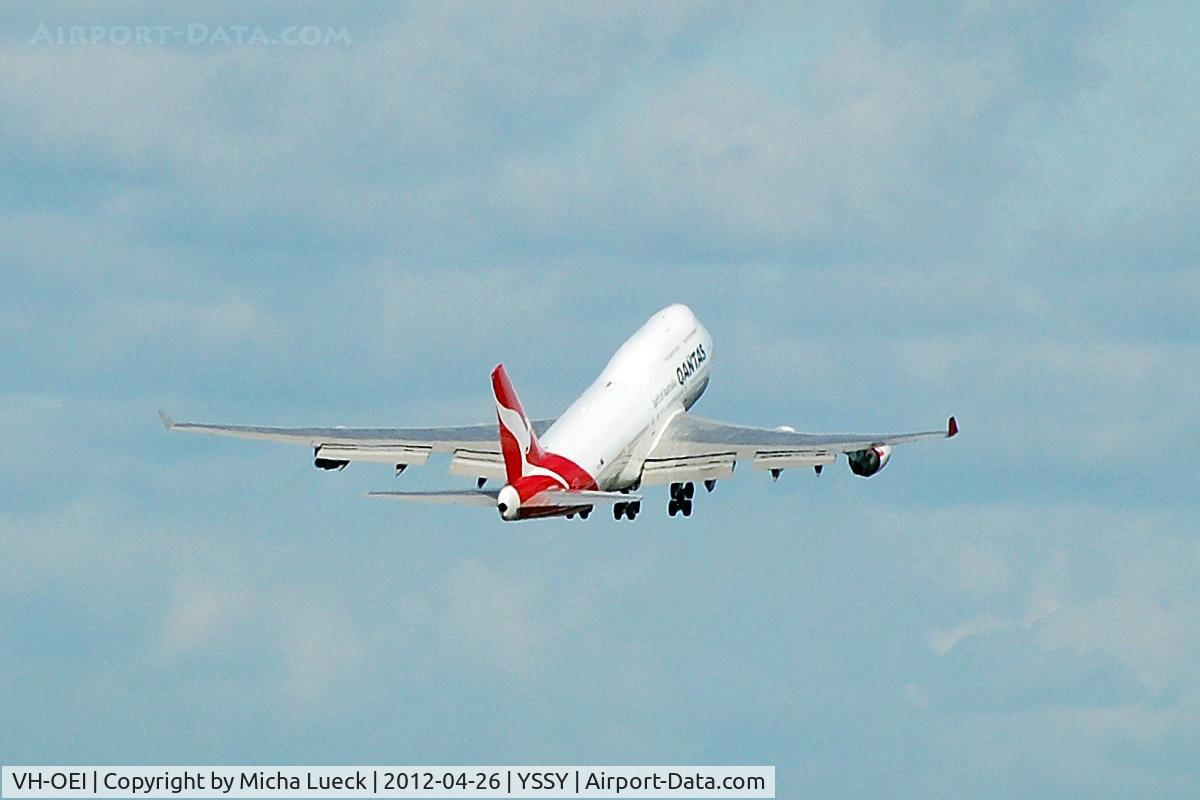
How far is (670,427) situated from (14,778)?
40868 mm

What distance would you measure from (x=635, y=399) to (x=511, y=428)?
13446 mm

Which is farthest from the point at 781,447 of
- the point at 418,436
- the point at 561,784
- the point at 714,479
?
the point at 561,784

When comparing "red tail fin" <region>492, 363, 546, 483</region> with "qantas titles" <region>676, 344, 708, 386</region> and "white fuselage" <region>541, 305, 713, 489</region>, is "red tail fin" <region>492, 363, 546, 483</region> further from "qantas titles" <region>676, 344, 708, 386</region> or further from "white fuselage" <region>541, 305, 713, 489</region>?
"qantas titles" <region>676, 344, 708, 386</region>

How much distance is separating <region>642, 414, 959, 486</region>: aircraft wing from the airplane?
4 cm

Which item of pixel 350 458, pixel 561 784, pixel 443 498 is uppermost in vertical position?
pixel 350 458

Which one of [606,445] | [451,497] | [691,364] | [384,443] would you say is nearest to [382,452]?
[384,443]

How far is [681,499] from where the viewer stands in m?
134

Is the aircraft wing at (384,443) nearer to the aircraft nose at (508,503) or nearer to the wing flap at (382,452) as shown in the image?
the wing flap at (382,452)

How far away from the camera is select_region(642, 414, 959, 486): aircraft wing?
129 meters

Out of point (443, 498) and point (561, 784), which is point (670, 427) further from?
point (561, 784)

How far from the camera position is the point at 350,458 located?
5103 inches

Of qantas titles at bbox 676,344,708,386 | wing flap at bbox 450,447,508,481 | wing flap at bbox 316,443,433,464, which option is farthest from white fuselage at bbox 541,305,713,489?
wing flap at bbox 316,443,433,464

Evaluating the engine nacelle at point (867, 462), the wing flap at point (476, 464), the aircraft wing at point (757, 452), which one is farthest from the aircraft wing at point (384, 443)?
the engine nacelle at point (867, 462)

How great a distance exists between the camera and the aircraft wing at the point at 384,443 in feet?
421
